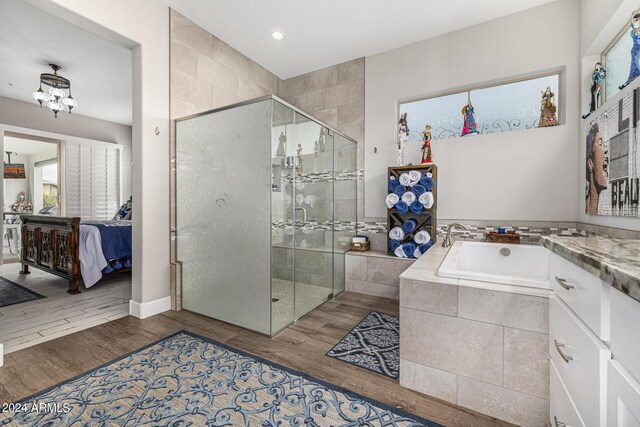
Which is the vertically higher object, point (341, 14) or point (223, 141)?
point (341, 14)

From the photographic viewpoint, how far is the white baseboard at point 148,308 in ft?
7.84

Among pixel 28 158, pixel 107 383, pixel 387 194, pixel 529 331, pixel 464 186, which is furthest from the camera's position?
pixel 28 158

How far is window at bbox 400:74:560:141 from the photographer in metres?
Answer: 2.72

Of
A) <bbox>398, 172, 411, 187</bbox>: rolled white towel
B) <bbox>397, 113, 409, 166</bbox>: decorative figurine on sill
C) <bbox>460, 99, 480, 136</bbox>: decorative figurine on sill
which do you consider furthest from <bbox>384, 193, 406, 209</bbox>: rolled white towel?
<bbox>460, 99, 480, 136</bbox>: decorative figurine on sill

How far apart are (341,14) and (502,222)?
2.53 metres

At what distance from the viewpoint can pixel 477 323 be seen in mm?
1318

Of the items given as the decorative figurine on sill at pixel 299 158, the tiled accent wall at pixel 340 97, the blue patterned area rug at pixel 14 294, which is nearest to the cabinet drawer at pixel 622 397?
the decorative figurine on sill at pixel 299 158

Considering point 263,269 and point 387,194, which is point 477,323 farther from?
point 387,194

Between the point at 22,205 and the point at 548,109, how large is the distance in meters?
8.10

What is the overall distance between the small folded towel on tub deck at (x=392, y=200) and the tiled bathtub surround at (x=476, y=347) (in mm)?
1530

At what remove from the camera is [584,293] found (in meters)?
0.80

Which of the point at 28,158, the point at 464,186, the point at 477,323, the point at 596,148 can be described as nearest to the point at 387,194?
the point at 464,186

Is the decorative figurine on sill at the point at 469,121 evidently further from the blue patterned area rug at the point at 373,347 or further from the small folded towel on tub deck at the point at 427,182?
the blue patterned area rug at the point at 373,347

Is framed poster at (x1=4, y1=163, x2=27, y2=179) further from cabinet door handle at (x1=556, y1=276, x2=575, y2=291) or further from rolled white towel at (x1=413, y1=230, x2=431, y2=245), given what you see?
cabinet door handle at (x1=556, y1=276, x2=575, y2=291)
